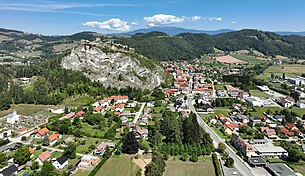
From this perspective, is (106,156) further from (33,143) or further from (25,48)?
(25,48)

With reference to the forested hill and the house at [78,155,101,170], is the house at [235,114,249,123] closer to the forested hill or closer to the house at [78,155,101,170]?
the house at [78,155,101,170]

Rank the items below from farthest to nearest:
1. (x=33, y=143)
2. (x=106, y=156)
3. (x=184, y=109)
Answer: (x=184, y=109), (x=33, y=143), (x=106, y=156)

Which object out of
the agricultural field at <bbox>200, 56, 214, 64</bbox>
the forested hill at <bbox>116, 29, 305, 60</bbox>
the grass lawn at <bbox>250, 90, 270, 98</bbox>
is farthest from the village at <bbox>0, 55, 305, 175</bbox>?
the agricultural field at <bbox>200, 56, 214, 64</bbox>

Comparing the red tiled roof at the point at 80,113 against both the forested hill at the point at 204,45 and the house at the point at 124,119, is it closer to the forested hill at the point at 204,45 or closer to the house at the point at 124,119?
the house at the point at 124,119

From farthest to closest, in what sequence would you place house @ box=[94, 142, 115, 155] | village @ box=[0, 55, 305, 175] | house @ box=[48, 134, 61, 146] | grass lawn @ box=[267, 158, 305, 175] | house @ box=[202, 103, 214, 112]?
house @ box=[202, 103, 214, 112]
house @ box=[48, 134, 61, 146]
house @ box=[94, 142, 115, 155]
village @ box=[0, 55, 305, 175]
grass lawn @ box=[267, 158, 305, 175]

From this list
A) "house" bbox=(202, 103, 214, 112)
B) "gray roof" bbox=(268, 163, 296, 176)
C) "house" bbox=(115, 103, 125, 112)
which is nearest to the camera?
"gray roof" bbox=(268, 163, 296, 176)

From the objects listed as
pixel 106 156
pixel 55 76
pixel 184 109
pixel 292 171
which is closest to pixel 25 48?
pixel 55 76

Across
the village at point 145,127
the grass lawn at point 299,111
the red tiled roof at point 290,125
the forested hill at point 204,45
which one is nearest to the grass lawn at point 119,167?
the village at point 145,127
